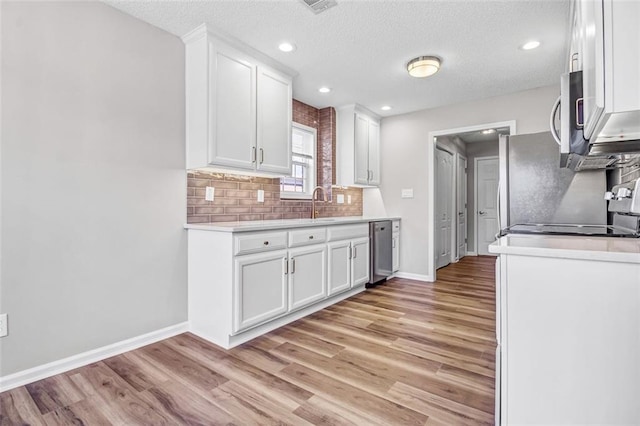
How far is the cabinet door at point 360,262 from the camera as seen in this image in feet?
11.9

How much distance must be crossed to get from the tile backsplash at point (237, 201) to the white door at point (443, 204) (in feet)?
7.26

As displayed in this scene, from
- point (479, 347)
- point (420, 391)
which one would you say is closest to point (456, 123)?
point (479, 347)

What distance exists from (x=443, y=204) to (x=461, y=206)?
1291mm

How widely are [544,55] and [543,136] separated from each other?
807 mm

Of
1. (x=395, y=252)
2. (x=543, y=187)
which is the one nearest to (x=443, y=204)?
(x=395, y=252)

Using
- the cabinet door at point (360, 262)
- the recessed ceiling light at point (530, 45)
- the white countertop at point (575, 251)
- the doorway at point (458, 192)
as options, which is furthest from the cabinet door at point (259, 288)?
the recessed ceiling light at point (530, 45)

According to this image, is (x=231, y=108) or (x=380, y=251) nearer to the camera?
(x=231, y=108)

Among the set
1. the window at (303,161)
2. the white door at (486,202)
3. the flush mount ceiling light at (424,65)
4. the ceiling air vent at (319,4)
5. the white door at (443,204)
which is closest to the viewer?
the ceiling air vent at (319,4)

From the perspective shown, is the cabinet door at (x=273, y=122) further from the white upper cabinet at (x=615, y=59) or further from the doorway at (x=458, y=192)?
the white upper cabinet at (x=615, y=59)

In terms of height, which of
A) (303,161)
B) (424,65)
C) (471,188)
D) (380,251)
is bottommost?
(380,251)

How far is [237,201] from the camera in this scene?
3156mm

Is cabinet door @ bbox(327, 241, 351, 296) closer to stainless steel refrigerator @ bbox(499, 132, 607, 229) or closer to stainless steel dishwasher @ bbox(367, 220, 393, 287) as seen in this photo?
stainless steel dishwasher @ bbox(367, 220, 393, 287)

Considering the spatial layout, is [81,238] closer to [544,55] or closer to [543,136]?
[543,136]

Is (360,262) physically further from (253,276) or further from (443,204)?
(443,204)
